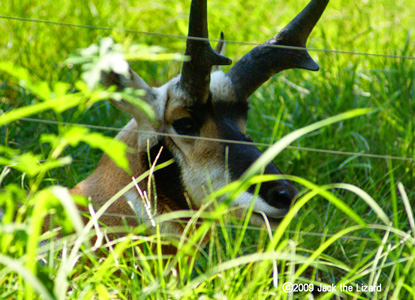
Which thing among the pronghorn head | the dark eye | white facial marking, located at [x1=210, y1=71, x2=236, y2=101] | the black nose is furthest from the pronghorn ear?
the black nose

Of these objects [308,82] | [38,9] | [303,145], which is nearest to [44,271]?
[303,145]

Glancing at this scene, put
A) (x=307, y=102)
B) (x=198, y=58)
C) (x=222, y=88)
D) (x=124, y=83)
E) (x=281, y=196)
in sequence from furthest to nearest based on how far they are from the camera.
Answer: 1. (x=307, y=102)
2. (x=222, y=88)
3. (x=124, y=83)
4. (x=198, y=58)
5. (x=281, y=196)

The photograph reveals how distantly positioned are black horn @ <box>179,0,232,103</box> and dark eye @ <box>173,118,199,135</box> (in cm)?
14

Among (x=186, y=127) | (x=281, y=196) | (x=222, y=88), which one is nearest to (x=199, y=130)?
(x=186, y=127)

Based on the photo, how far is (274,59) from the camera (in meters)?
3.54

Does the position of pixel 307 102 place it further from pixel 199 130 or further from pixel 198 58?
pixel 198 58

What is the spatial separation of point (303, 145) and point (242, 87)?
1.49 m

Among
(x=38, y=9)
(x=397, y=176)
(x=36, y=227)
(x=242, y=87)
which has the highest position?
(x=38, y=9)

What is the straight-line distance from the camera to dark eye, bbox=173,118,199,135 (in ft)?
10.9

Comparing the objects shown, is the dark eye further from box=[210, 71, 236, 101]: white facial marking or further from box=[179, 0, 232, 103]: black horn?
box=[210, 71, 236, 101]: white facial marking

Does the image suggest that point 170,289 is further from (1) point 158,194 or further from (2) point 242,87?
(2) point 242,87

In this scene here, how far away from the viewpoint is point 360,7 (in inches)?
283

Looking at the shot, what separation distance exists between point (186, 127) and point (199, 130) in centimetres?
8

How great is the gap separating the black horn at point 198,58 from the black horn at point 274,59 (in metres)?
0.38
